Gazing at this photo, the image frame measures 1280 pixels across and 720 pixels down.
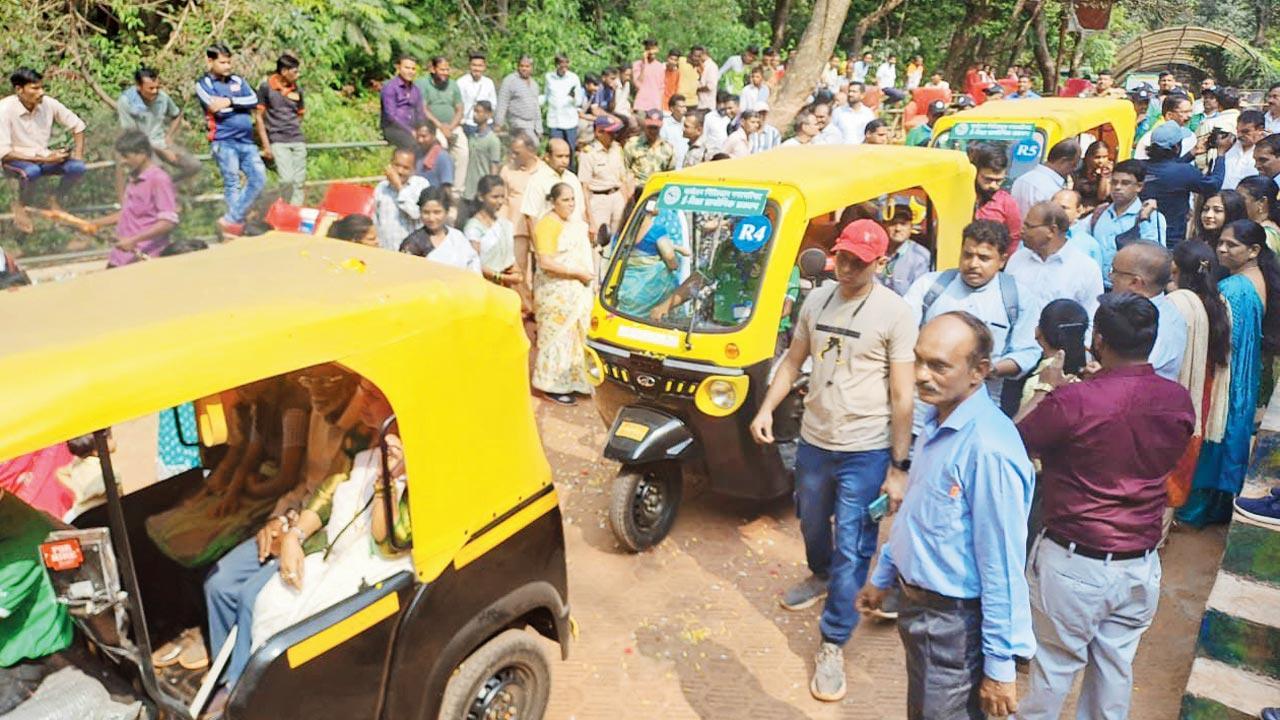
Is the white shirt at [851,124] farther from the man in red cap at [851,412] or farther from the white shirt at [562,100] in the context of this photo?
the man in red cap at [851,412]

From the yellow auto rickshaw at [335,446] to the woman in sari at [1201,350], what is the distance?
11.6 feet

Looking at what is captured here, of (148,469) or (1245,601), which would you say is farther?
(148,469)

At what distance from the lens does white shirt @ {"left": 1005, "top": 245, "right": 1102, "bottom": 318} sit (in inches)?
225

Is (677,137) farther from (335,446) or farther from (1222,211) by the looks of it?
(335,446)

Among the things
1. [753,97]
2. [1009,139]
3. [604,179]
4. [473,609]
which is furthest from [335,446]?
[753,97]

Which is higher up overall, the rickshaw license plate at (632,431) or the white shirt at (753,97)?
the white shirt at (753,97)

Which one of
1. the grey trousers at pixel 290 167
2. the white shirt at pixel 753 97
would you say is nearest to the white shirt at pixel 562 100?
the white shirt at pixel 753 97

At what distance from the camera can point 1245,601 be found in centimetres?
421

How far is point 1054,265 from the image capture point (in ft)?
18.9

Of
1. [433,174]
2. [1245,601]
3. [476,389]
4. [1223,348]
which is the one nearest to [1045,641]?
[1245,601]

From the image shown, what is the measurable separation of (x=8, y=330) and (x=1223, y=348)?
18.4ft

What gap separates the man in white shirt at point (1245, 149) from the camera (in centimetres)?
931

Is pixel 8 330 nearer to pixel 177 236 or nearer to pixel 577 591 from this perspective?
pixel 577 591

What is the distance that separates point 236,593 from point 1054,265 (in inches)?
181
